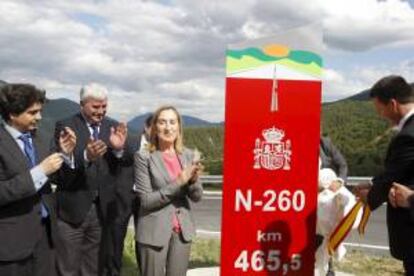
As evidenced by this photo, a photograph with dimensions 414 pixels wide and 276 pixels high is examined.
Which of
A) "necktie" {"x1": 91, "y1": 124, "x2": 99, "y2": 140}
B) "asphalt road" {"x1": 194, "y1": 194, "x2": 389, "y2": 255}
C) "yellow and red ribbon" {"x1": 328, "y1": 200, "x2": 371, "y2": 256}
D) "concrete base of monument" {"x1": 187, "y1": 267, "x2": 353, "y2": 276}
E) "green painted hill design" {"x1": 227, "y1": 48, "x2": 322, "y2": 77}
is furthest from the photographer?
"asphalt road" {"x1": 194, "y1": 194, "x2": 389, "y2": 255}

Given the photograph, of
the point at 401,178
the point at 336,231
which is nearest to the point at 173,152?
the point at 401,178

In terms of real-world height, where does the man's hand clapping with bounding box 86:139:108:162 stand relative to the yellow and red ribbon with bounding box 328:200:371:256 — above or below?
above

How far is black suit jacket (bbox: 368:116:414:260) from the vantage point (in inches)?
169

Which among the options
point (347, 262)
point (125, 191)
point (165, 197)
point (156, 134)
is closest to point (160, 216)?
point (165, 197)

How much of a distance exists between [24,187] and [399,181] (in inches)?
94.8

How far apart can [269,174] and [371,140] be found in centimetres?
3392

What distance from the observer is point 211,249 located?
9.89 m

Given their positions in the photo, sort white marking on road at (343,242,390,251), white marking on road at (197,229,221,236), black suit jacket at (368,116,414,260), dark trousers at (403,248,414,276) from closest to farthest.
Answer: black suit jacket at (368,116,414,260) → dark trousers at (403,248,414,276) → white marking on road at (343,242,390,251) → white marking on road at (197,229,221,236)

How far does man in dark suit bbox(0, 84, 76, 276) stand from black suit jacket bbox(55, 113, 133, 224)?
0.79 m

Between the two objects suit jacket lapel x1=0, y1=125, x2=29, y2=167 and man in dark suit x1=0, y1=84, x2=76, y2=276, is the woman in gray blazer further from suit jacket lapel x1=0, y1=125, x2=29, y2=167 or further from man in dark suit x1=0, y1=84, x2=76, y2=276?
suit jacket lapel x1=0, y1=125, x2=29, y2=167

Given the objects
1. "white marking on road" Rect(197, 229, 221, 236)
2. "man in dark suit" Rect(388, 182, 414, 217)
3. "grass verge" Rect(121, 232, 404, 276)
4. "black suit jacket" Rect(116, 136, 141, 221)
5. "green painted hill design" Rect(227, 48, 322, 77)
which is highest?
"green painted hill design" Rect(227, 48, 322, 77)

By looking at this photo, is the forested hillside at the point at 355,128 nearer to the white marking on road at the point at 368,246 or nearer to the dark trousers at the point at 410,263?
the white marking on road at the point at 368,246

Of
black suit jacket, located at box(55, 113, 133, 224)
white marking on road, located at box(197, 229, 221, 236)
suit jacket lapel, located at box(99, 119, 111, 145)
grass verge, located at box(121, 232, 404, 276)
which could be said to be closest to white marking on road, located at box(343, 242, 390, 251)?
grass verge, located at box(121, 232, 404, 276)

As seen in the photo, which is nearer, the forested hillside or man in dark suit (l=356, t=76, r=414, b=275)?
man in dark suit (l=356, t=76, r=414, b=275)
